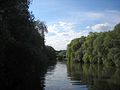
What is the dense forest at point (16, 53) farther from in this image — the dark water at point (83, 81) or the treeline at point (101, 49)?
the treeline at point (101, 49)

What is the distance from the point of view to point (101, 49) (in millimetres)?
109000

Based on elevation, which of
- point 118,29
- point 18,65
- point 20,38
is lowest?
point 18,65

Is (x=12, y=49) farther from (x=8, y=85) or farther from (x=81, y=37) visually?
(x=81, y=37)

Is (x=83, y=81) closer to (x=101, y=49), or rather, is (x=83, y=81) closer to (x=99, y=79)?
(x=99, y=79)

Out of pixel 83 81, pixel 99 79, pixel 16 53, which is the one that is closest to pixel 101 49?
pixel 99 79

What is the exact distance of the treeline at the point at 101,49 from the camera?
305 ft

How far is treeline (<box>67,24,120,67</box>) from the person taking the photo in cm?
9306

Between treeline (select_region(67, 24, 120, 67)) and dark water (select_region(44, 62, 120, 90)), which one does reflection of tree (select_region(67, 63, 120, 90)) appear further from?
treeline (select_region(67, 24, 120, 67))

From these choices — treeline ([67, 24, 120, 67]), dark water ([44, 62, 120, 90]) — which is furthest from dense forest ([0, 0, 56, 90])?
treeline ([67, 24, 120, 67])

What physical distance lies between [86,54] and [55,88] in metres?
96.9

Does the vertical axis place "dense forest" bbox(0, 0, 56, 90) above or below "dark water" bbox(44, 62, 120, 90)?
above

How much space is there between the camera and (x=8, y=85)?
1347 inches

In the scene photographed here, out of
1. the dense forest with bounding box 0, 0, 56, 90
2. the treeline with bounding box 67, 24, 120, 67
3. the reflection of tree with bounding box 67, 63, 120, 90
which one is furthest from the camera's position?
the treeline with bounding box 67, 24, 120, 67

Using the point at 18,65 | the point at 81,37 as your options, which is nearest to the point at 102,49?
the point at 81,37
